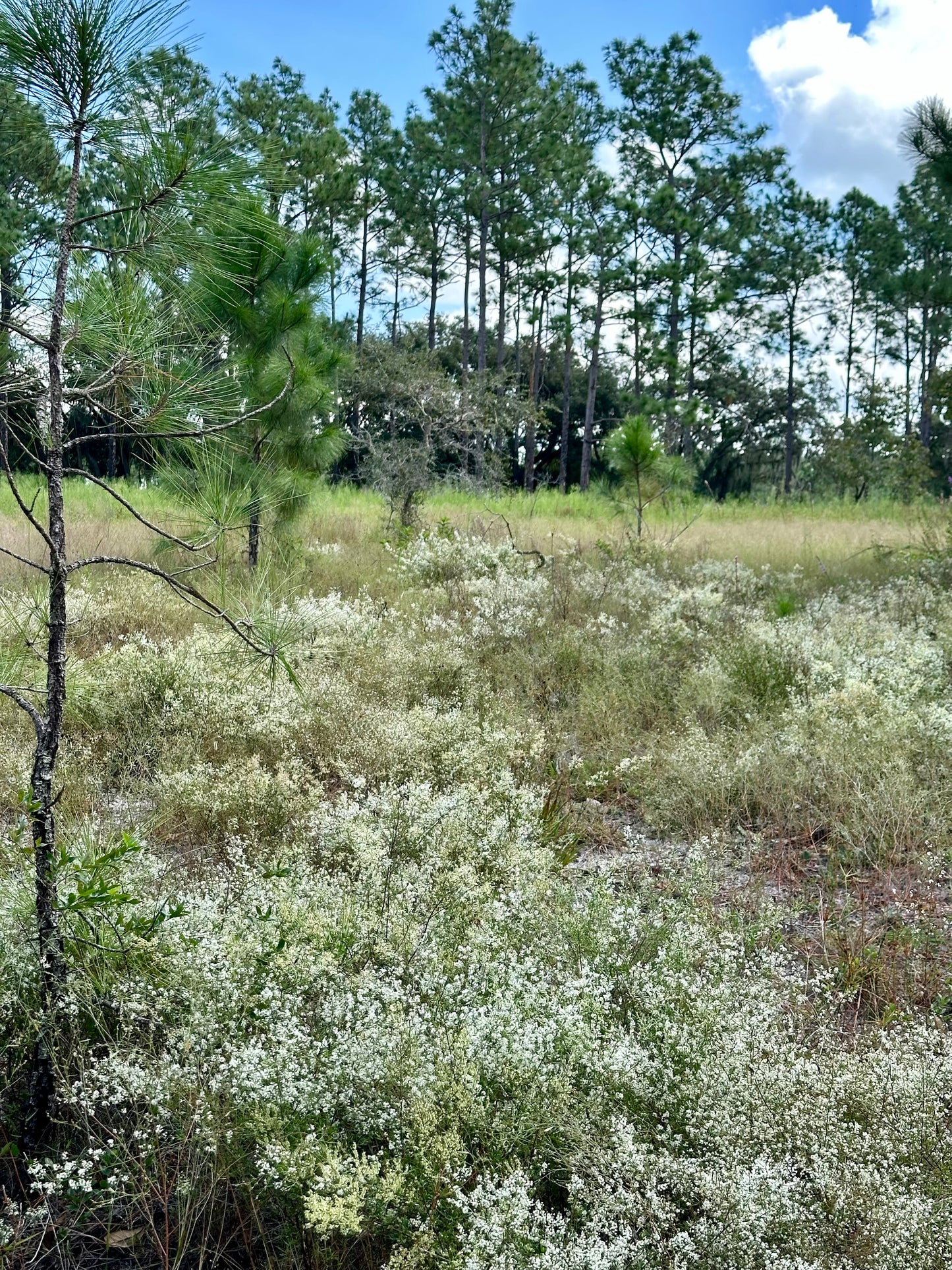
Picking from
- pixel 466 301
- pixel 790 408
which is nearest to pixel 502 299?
pixel 466 301

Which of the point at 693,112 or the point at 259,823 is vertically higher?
the point at 693,112

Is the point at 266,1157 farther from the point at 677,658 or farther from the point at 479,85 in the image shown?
the point at 479,85

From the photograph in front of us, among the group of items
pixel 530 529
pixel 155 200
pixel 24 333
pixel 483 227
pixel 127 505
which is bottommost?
pixel 127 505

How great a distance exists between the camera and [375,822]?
3.47m

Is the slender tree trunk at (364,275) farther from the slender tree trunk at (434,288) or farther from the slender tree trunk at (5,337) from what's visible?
the slender tree trunk at (5,337)

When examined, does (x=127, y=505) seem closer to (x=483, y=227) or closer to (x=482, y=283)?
(x=482, y=283)

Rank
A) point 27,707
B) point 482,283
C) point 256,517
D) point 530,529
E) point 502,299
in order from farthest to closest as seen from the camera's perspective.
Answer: point 502,299, point 482,283, point 530,529, point 256,517, point 27,707

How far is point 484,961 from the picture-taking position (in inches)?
101

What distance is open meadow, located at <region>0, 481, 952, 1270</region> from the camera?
76.6 inches

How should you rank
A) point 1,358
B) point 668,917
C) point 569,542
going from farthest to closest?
1. point 569,542
2. point 668,917
3. point 1,358

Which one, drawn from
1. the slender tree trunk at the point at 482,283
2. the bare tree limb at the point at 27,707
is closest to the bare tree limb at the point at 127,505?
the bare tree limb at the point at 27,707

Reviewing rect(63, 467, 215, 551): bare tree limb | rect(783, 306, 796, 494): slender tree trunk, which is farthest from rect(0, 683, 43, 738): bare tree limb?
rect(783, 306, 796, 494): slender tree trunk

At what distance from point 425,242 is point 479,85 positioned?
5.63 metres

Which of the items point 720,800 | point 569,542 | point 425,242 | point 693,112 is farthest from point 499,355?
point 720,800
